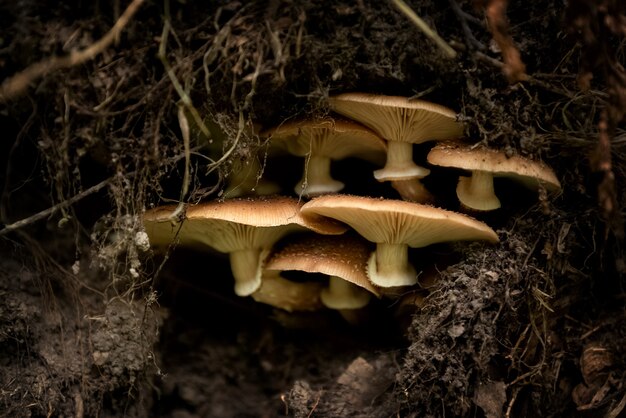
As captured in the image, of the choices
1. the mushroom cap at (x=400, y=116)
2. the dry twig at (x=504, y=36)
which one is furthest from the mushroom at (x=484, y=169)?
the dry twig at (x=504, y=36)

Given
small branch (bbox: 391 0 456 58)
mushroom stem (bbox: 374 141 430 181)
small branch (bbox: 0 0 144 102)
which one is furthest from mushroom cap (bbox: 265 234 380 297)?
small branch (bbox: 0 0 144 102)

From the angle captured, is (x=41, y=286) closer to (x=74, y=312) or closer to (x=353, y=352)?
(x=74, y=312)

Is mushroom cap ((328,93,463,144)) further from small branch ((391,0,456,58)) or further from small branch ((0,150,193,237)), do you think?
small branch ((0,150,193,237))

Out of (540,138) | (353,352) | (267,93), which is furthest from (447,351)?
(267,93)

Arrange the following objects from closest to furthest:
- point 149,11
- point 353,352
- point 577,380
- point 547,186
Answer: point 149,11
point 547,186
point 577,380
point 353,352

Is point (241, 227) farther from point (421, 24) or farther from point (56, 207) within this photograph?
point (421, 24)

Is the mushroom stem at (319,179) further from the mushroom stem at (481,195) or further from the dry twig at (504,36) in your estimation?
the dry twig at (504,36)
